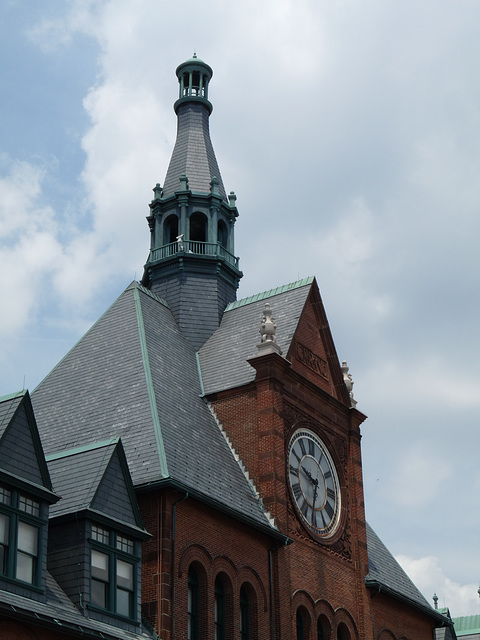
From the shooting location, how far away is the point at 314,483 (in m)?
40.0

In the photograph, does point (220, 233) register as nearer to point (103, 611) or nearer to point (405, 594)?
point (405, 594)

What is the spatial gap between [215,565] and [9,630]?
9.73m

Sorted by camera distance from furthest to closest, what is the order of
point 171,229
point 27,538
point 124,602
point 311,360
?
point 171,229 < point 311,360 < point 124,602 < point 27,538

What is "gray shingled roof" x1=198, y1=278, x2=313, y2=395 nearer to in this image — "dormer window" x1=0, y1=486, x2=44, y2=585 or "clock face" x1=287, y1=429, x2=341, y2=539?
"clock face" x1=287, y1=429, x2=341, y2=539

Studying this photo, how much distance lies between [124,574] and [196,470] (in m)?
5.73

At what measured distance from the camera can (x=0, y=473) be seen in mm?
25812

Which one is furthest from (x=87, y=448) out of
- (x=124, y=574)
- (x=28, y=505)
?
(x=28, y=505)

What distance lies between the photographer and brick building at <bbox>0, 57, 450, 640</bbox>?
27750 mm

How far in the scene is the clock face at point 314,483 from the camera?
38594mm

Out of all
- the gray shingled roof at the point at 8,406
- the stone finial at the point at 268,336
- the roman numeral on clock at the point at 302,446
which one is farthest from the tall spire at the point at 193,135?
the gray shingled roof at the point at 8,406

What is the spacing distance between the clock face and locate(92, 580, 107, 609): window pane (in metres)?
11.3

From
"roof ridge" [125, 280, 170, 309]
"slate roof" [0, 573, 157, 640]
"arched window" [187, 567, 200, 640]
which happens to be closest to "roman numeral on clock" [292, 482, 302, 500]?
"arched window" [187, 567, 200, 640]

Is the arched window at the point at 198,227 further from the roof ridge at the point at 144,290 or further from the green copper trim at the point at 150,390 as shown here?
the green copper trim at the point at 150,390

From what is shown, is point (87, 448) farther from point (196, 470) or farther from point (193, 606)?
point (193, 606)
